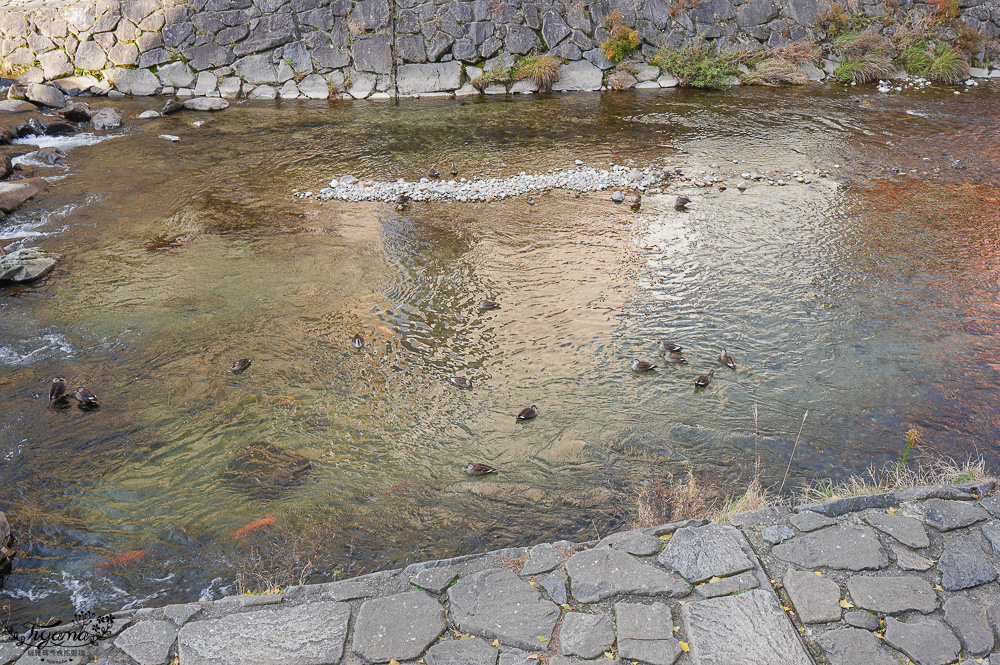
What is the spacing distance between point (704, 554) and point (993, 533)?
167cm

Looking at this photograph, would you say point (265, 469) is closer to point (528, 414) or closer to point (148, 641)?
point (148, 641)

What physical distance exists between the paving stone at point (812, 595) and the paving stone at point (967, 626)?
512 millimetres

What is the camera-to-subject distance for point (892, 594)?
3.42 meters

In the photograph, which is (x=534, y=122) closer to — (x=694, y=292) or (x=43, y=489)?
(x=694, y=292)

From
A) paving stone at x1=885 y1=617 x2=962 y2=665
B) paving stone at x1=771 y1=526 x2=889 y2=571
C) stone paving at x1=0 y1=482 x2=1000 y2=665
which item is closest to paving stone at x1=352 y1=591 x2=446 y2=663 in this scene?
stone paving at x1=0 y1=482 x2=1000 y2=665

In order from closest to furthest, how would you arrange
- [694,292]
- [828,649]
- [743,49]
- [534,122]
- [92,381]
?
A: 1. [828,649]
2. [92,381]
3. [694,292]
4. [534,122]
5. [743,49]

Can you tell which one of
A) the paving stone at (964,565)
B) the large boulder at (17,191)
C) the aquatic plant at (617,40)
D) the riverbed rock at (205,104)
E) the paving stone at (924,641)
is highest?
the aquatic plant at (617,40)

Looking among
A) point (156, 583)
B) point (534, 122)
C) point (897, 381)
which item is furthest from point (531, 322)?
point (534, 122)

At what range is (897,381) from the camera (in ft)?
18.8

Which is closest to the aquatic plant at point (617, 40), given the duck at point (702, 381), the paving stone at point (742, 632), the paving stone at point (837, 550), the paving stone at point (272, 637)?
the duck at point (702, 381)

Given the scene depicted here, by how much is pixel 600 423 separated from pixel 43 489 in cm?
425

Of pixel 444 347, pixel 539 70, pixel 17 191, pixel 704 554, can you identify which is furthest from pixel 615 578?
pixel 539 70

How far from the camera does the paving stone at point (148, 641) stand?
3.22 metres

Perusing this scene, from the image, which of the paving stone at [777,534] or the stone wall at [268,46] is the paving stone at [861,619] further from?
the stone wall at [268,46]
